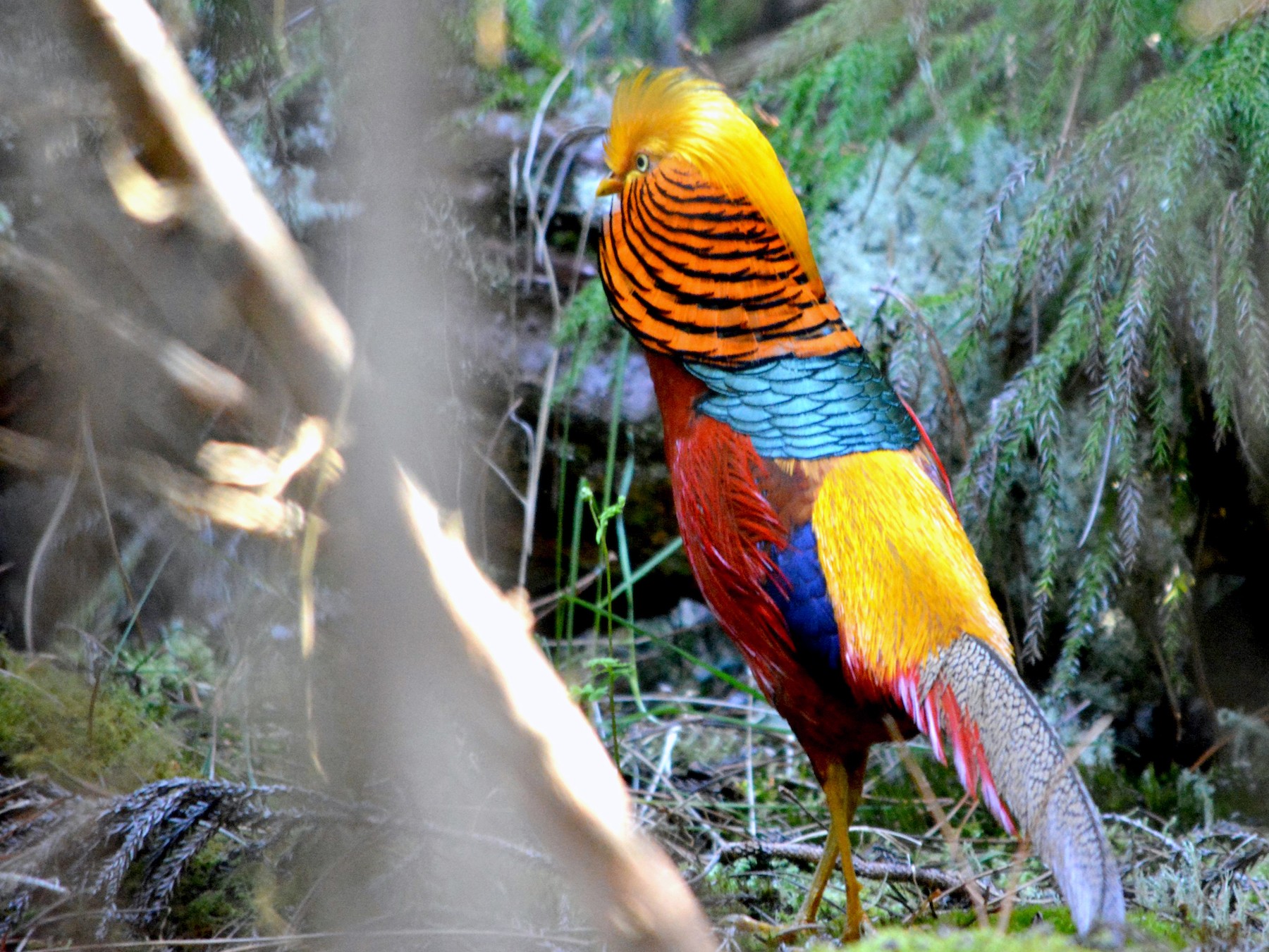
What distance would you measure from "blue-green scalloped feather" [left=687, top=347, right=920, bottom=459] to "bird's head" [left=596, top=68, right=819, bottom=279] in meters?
0.28

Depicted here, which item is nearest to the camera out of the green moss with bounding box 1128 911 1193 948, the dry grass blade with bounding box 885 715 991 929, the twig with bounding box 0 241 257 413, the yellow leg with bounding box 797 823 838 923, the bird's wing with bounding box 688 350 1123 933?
the twig with bounding box 0 241 257 413

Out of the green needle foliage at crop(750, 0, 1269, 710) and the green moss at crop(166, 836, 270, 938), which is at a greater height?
the green needle foliage at crop(750, 0, 1269, 710)

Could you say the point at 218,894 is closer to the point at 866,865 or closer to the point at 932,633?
the point at 866,865

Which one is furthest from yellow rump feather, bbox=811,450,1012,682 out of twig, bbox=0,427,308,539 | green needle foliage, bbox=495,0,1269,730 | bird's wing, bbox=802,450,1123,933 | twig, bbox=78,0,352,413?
twig, bbox=78,0,352,413

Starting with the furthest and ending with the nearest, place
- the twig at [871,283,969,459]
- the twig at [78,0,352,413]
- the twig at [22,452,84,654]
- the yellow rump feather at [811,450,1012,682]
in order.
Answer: the twig at [871,283,969,459], the twig at [22,452,84,654], the yellow rump feather at [811,450,1012,682], the twig at [78,0,352,413]

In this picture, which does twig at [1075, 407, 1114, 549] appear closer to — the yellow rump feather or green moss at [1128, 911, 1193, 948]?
the yellow rump feather

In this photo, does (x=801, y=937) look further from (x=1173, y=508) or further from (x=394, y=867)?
(x=1173, y=508)

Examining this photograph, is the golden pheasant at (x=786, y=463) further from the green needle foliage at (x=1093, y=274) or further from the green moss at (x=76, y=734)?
the green moss at (x=76, y=734)

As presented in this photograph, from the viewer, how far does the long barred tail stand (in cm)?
145

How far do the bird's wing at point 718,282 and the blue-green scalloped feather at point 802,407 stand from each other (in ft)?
0.11

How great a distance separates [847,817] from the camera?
7.57ft

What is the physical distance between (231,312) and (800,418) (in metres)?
1.42

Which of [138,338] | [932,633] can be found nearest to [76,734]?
[138,338]

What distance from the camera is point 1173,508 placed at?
313cm
